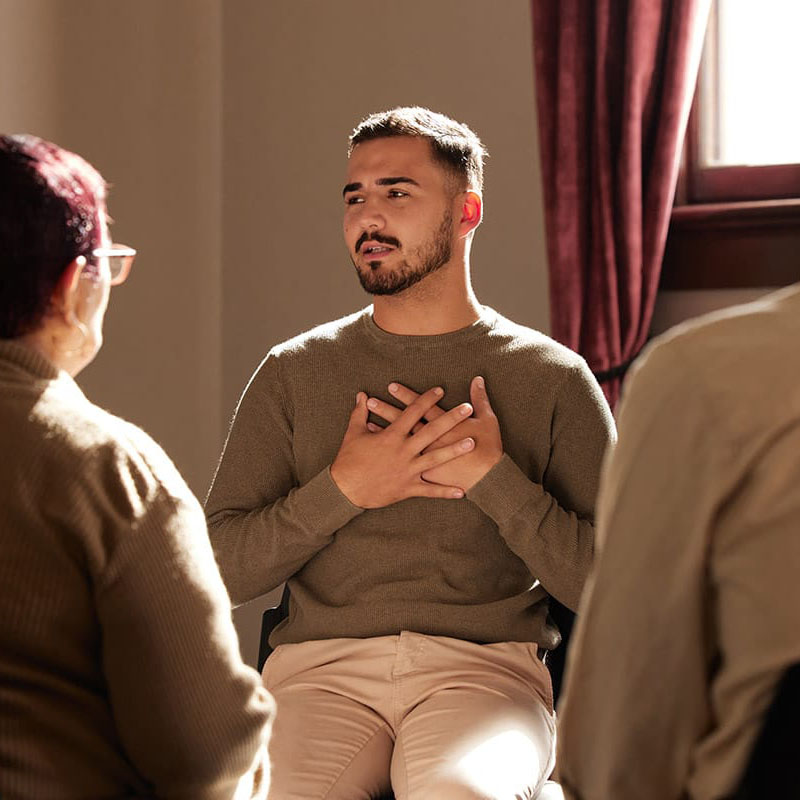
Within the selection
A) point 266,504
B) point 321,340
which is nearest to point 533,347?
point 321,340

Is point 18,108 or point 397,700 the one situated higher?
point 18,108

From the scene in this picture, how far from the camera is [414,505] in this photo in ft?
6.41

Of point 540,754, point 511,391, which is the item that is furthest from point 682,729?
point 511,391

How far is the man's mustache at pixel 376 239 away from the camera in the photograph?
2041 millimetres

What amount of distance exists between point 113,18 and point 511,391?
153 centimetres

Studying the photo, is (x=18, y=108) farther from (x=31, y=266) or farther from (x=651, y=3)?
(x=31, y=266)

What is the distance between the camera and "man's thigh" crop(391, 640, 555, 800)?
1.65 m

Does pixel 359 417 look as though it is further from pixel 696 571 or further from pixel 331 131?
pixel 331 131

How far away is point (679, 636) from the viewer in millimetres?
883

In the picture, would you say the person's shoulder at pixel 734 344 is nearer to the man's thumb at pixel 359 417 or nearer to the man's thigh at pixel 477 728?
the man's thigh at pixel 477 728

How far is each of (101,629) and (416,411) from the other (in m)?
0.94

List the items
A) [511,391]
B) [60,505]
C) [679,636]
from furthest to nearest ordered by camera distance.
Result: [511,391]
[60,505]
[679,636]

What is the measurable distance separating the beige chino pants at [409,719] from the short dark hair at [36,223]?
0.87m

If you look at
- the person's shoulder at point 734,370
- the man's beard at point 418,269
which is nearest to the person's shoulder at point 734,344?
the person's shoulder at point 734,370
